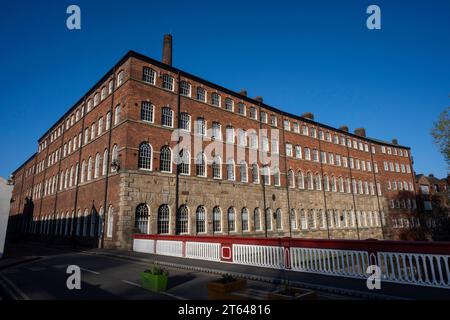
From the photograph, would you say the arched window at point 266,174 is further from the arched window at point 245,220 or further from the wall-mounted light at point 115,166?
the wall-mounted light at point 115,166

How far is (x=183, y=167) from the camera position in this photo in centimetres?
2366

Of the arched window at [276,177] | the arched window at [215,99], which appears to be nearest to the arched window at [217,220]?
the arched window at [276,177]

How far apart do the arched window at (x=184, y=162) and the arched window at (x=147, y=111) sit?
12.9 feet

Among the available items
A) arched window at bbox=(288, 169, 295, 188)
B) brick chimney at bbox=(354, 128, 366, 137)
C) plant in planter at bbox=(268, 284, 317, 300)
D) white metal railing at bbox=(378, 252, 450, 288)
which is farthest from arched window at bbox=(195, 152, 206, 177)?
brick chimney at bbox=(354, 128, 366, 137)

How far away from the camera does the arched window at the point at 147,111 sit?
73.2 feet

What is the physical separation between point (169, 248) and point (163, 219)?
5.58 meters

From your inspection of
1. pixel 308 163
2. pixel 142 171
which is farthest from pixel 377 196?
pixel 142 171

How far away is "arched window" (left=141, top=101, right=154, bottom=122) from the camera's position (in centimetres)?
2231

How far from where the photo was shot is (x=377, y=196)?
158ft

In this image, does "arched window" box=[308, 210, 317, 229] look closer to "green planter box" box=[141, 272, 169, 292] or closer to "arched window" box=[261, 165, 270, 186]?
"arched window" box=[261, 165, 270, 186]

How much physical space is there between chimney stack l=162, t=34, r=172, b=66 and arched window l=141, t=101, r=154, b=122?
5509 mm
